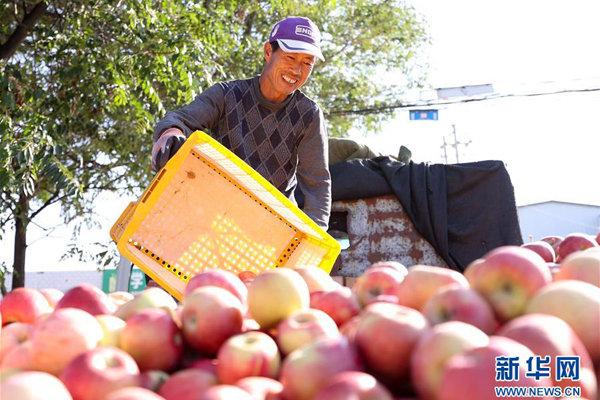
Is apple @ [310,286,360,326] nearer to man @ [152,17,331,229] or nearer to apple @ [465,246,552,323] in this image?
apple @ [465,246,552,323]

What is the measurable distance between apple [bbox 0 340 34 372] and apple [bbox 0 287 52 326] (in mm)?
307

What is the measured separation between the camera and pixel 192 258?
9.78ft

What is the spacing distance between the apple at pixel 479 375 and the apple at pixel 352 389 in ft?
0.33

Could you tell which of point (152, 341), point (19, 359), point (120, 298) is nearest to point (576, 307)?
point (152, 341)

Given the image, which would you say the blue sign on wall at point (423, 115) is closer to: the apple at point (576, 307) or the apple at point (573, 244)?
the apple at point (573, 244)

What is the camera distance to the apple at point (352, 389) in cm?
105

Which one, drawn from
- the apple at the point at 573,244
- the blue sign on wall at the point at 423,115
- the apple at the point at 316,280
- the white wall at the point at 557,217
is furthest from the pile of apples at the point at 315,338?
the white wall at the point at 557,217

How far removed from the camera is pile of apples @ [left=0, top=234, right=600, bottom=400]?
1123mm

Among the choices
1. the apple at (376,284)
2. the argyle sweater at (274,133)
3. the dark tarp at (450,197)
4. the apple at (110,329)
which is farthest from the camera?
the dark tarp at (450,197)

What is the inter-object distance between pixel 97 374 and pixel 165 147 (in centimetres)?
174

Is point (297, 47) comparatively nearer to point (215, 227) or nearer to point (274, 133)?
point (274, 133)

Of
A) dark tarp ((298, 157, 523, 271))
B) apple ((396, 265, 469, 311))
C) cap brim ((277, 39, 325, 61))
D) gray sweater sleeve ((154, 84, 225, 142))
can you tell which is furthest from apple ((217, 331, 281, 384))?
dark tarp ((298, 157, 523, 271))

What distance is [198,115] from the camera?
131 inches

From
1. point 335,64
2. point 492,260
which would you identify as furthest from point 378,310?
point 335,64
